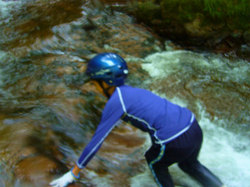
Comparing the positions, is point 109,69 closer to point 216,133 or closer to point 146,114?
point 146,114

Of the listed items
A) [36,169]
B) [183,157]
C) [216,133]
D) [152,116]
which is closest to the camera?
[152,116]

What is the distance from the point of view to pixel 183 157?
217 centimetres

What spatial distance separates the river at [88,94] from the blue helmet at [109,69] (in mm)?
1152

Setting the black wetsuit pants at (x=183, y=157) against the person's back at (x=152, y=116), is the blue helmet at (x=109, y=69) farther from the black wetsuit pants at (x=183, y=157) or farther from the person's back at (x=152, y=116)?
the black wetsuit pants at (x=183, y=157)

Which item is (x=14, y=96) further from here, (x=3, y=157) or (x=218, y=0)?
(x=218, y=0)

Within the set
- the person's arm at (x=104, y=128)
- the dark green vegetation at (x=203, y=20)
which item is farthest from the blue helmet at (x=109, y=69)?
the dark green vegetation at (x=203, y=20)

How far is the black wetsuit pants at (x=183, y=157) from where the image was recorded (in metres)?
2.08

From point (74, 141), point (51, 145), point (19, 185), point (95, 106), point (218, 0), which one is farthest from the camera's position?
point (218, 0)

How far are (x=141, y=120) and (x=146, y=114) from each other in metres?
0.07

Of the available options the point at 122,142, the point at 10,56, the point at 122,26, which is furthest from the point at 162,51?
the point at 10,56

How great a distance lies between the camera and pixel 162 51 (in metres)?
6.00

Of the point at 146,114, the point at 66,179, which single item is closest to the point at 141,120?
the point at 146,114

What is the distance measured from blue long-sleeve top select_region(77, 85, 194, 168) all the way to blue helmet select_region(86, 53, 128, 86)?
0.16 meters

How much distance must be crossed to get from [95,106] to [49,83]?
3.57 ft
